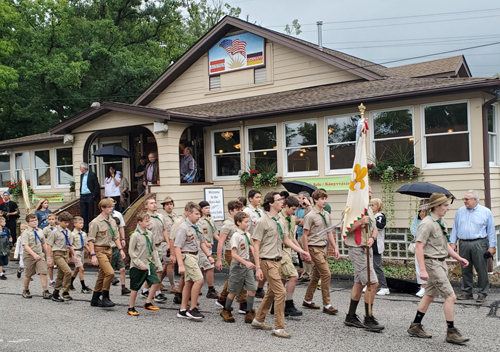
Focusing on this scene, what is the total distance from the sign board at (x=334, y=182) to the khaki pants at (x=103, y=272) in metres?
6.84

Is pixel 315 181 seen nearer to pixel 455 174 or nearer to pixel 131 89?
pixel 455 174

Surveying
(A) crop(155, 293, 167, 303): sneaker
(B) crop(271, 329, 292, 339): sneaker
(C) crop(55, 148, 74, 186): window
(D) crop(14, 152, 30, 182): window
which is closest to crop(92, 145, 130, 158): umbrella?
(C) crop(55, 148, 74, 186): window

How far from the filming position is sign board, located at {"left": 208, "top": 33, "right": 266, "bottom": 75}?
17864 millimetres

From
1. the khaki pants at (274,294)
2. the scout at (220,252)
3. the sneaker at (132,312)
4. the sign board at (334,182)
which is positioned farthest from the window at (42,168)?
the khaki pants at (274,294)

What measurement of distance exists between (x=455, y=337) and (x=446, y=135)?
7504 millimetres

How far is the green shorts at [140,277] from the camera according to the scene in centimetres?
830

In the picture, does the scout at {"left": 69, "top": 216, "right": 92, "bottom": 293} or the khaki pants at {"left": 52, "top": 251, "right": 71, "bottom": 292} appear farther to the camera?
the scout at {"left": 69, "top": 216, "right": 92, "bottom": 293}

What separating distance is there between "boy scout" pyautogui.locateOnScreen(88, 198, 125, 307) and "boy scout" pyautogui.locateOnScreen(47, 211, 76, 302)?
1077 millimetres

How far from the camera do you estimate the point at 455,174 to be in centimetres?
1234

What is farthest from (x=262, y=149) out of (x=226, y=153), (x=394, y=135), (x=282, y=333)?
(x=282, y=333)

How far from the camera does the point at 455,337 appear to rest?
6.14 m

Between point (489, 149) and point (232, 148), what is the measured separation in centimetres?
757

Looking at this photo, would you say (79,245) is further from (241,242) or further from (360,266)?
(360,266)

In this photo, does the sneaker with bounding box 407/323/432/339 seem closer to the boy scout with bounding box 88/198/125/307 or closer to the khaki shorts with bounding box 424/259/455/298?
the khaki shorts with bounding box 424/259/455/298
